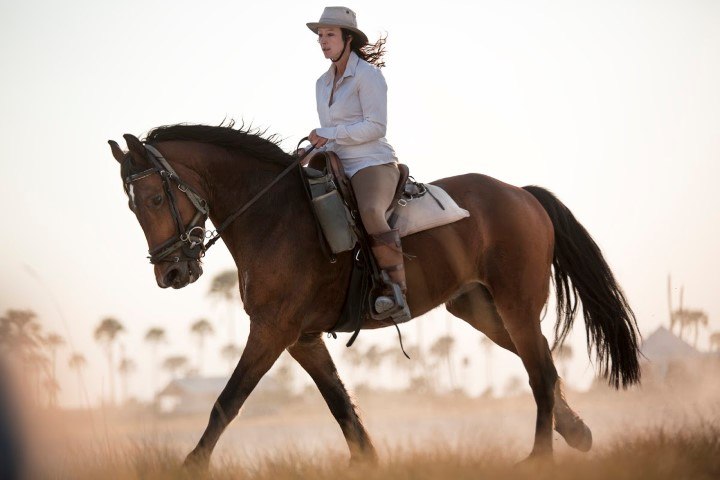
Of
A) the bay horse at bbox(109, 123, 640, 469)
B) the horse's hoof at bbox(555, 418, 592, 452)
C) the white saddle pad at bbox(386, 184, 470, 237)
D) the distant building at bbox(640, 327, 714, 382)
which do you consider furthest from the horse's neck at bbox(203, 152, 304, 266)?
the distant building at bbox(640, 327, 714, 382)

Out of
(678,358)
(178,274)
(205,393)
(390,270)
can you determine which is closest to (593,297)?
(390,270)

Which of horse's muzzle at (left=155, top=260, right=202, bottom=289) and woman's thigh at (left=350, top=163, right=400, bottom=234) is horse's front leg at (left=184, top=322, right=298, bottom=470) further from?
woman's thigh at (left=350, top=163, right=400, bottom=234)

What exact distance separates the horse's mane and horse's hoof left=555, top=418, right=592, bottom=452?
3.64 meters

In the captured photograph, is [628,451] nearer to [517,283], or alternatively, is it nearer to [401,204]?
[517,283]

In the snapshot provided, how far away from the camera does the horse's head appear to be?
27.4 ft

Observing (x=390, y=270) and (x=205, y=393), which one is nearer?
(x=390, y=270)

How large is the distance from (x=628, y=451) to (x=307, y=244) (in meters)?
3.16

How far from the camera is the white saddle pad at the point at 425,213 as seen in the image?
934 centimetres

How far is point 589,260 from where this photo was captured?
35.0 ft

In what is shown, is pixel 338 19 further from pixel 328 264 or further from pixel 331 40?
pixel 328 264

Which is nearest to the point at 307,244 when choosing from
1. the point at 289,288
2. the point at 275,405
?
the point at 289,288

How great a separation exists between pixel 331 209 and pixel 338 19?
1.69 meters

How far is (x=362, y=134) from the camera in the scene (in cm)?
899

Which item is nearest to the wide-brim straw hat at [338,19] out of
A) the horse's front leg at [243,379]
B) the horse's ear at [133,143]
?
the horse's ear at [133,143]
